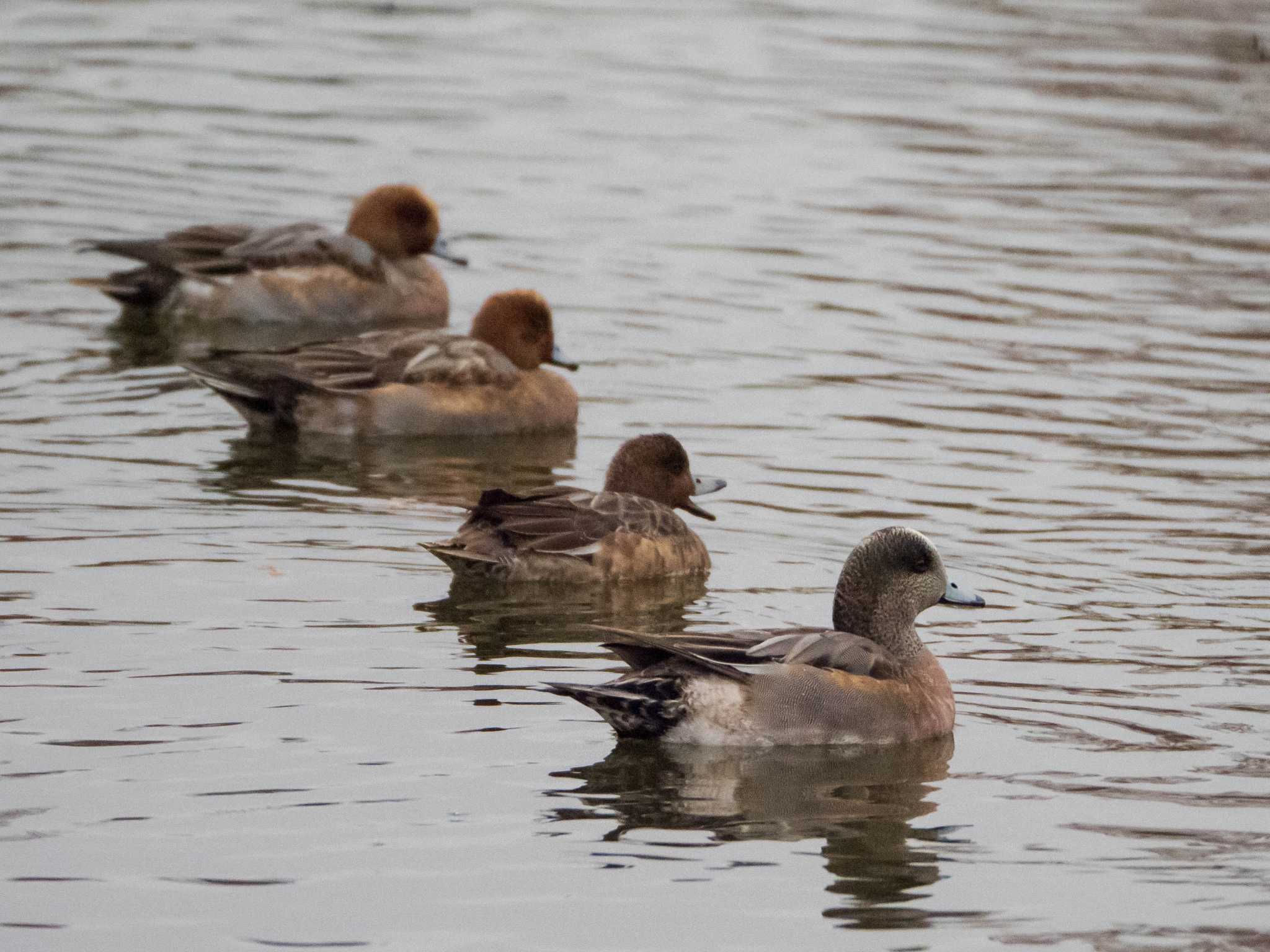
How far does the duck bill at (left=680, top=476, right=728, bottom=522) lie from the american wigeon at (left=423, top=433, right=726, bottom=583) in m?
0.26

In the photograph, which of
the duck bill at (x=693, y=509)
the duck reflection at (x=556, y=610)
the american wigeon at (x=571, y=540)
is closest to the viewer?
the duck reflection at (x=556, y=610)

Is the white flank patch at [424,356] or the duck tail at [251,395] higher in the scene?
the white flank patch at [424,356]

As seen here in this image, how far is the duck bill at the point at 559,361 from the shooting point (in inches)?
505

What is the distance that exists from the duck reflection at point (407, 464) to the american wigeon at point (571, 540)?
4.16 ft

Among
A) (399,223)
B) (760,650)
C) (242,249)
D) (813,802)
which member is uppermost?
(399,223)

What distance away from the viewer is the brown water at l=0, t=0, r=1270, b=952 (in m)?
6.73

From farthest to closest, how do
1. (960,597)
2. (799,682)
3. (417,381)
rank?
1. (417,381)
2. (960,597)
3. (799,682)

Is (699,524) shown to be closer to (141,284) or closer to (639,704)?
(639,704)

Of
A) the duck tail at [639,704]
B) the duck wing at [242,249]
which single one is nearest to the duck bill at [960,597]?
the duck tail at [639,704]

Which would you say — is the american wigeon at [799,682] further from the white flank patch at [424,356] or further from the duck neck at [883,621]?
the white flank patch at [424,356]

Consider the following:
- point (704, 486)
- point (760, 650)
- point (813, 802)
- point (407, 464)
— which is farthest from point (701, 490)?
point (813, 802)

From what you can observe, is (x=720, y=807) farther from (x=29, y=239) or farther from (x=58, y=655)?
(x=29, y=239)

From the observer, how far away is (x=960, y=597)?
8.44 metres

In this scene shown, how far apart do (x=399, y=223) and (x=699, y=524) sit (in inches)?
189
